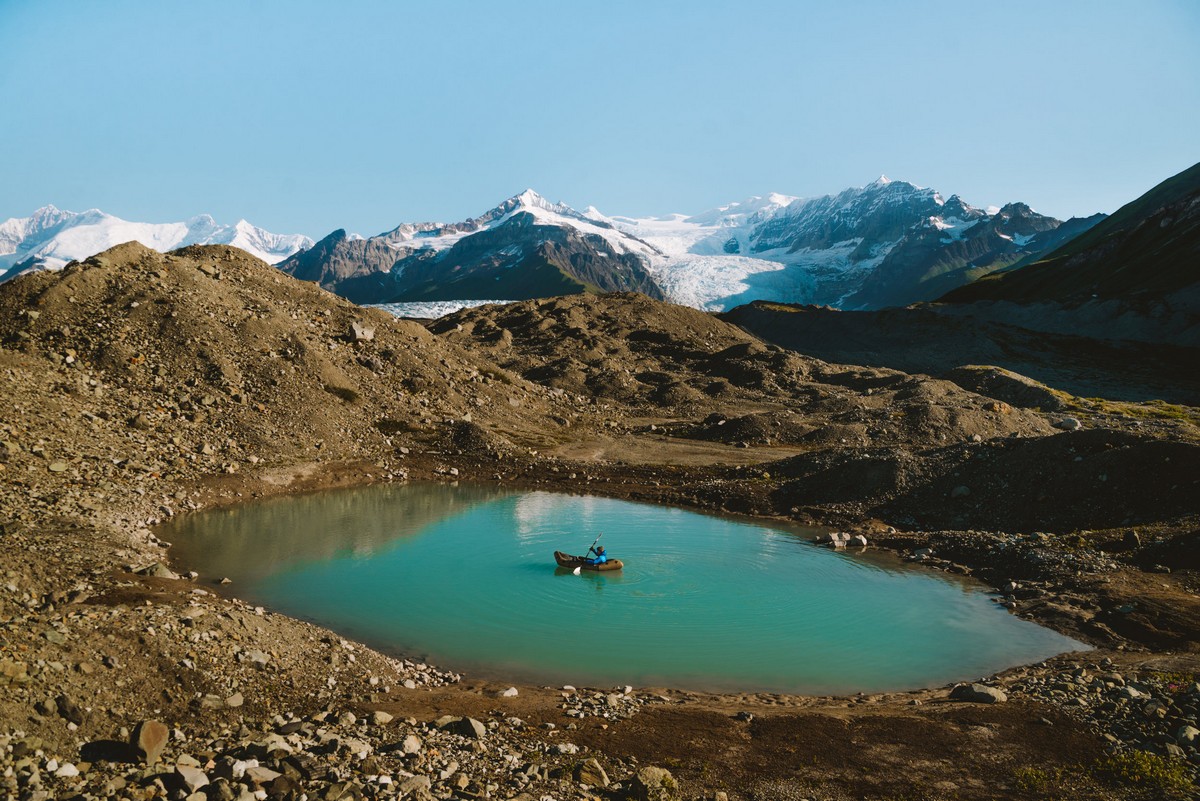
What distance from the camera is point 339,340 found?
6388cm

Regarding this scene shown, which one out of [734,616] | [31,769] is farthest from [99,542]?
[734,616]

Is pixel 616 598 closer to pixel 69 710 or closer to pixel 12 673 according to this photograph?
pixel 69 710

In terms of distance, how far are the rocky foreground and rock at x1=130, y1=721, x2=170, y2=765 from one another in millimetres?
52

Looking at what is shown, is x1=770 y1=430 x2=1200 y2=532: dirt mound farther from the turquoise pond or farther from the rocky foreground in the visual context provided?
the turquoise pond

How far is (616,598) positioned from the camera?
101 ft

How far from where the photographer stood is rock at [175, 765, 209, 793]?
14.3 meters

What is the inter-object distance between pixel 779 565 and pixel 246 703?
80.7 feet

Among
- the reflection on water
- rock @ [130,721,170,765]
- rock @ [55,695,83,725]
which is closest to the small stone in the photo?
rock @ [130,721,170,765]

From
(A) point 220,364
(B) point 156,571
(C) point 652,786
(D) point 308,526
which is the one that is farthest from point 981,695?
(A) point 220,364

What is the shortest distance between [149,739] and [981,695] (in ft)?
67.6

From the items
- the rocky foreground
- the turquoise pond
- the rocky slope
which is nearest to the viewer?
the rocky foreground

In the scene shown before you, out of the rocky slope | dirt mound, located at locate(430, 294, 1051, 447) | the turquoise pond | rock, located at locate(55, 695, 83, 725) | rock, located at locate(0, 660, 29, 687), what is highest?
the rocky slope

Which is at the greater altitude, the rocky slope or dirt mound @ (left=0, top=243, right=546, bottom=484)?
the rocky slope

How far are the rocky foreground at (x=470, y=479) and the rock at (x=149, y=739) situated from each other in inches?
2.0
